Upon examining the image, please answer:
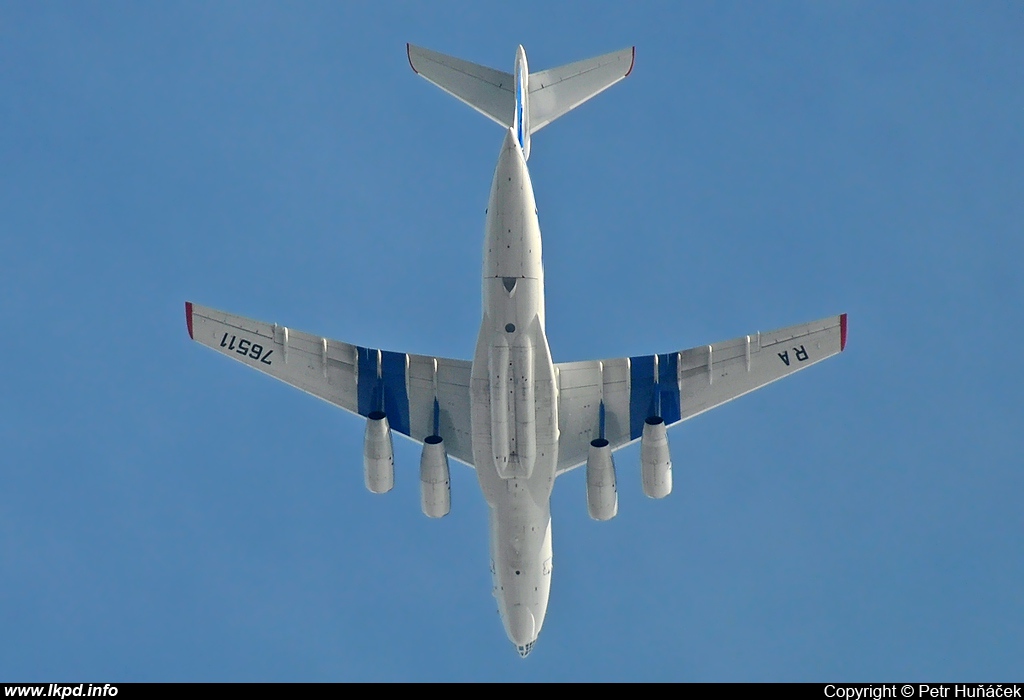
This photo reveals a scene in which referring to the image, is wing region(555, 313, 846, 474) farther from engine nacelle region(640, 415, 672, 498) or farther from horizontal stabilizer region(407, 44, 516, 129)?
horizontal stabilizer region(407, 44, 516, 129)

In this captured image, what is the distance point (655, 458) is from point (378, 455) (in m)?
8.59

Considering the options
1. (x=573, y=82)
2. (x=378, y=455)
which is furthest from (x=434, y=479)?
(x=573, y=82)

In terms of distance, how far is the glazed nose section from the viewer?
131 ft

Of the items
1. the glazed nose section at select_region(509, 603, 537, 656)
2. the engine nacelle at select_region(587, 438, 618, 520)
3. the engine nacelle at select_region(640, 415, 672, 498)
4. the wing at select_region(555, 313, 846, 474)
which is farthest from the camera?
the glazed nose section at select_region(509, 603, 537, 656)

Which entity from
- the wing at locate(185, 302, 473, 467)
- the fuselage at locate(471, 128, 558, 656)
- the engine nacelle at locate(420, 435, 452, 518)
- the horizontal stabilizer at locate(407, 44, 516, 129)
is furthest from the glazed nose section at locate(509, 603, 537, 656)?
the horizontal stabilizer at locate(407, 44, 516, 129)

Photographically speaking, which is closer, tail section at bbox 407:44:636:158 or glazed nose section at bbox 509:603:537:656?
glazed nose section at bbox 509:603:537:656

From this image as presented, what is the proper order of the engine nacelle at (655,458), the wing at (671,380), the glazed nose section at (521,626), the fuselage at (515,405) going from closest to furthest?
the fuselage at (515,405)
the engine nacelle at (655,458)
the wing at (671,380)
the glazed nose section at (521,626)

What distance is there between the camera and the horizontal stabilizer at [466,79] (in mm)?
41684


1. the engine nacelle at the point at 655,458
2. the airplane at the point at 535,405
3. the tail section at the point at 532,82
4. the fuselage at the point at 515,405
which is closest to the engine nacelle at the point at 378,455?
the airplane at the point at 535,405

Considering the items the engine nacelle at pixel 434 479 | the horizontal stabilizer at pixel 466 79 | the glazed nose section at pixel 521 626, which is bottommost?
the glazed nose section at pixel 521 626

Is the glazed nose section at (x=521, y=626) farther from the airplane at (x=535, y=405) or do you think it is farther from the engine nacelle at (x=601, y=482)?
the engine nacelle at (x=601, y=482)

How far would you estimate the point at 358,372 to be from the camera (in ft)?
130

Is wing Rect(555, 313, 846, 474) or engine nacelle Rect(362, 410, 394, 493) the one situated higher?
wing Rect(555, 313, 846, 474)
